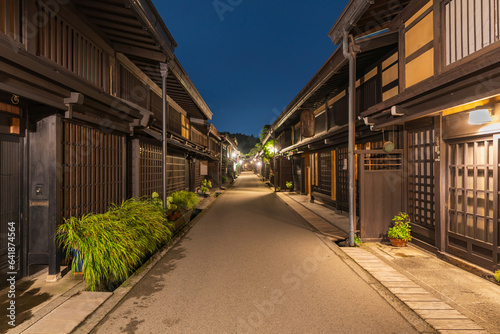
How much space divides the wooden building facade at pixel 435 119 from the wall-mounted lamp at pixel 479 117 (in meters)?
0.02

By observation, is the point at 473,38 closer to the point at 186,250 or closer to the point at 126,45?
the point at 186,250

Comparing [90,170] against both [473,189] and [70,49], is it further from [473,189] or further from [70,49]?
[473,189]

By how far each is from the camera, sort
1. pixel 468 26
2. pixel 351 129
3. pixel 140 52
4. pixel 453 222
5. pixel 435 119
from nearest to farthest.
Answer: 1. pixel 468 26
2. pixel 453 222
3. pixel 435 119
4. pixel 351 129
5. pixel 140 52

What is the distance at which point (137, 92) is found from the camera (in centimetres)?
1029

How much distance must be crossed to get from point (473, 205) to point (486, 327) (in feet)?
10.2

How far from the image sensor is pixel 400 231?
721 centimetres

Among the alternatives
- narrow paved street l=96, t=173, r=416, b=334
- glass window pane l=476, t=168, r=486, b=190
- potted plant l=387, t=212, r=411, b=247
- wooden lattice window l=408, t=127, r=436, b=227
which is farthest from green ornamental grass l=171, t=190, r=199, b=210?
glass window pane l=476, t=168, r=486, b=190

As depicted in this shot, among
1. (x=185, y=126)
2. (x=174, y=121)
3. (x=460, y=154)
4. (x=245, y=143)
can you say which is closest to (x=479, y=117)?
(x=460, y=154)

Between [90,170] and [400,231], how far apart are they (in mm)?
8881

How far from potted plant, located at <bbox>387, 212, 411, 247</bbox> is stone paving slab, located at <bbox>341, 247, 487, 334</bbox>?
1.52 metres

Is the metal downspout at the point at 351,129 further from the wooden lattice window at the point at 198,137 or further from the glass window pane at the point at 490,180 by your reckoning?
the wooden lattice window at the point at 198,137

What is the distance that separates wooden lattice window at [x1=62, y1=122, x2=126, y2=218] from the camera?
5.66m

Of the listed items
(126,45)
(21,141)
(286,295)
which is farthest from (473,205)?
(126,45)

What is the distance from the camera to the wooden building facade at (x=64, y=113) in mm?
4656
